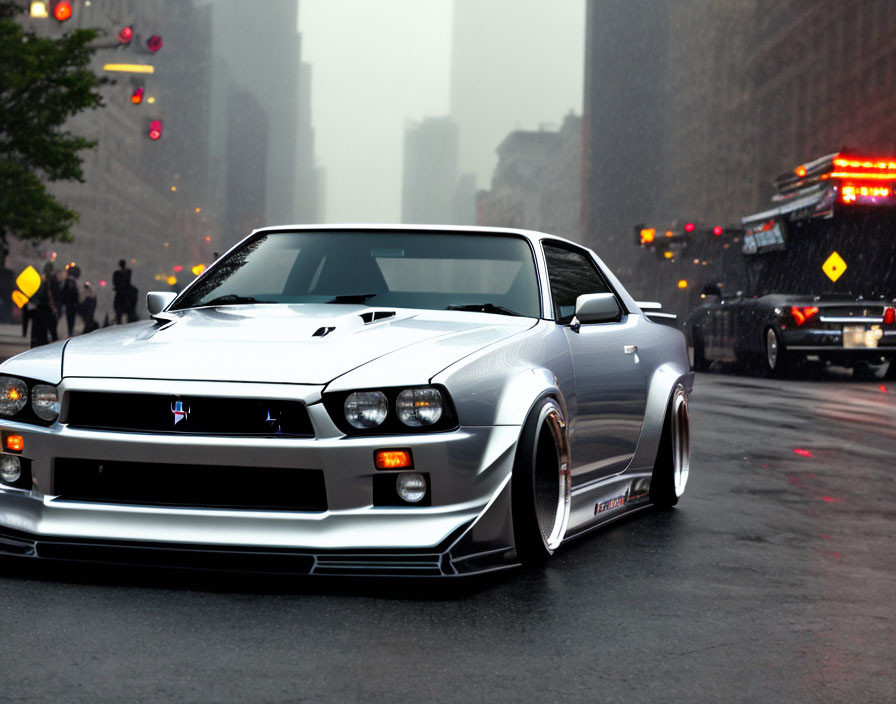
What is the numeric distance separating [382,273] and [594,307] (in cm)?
97

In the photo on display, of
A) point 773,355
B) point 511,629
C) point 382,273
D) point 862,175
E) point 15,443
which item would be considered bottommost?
point 511,629

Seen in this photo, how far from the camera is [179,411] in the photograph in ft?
15.4

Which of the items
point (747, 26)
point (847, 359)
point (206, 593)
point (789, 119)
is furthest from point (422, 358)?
point (747, 26)

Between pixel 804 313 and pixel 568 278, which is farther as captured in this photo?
pixel 804 313

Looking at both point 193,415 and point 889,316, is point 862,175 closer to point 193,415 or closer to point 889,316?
point 889,316

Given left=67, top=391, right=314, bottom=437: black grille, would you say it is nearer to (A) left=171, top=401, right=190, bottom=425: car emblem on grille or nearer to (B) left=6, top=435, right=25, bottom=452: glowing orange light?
(A) left=171, top=401, right=190, bottom=425: car emblem on grille

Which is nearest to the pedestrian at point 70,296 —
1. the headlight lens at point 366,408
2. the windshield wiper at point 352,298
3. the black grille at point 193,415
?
the windshield wiper at point 352,298

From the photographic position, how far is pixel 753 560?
5.96 metres

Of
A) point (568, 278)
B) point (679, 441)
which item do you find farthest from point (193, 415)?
point (679, 441)

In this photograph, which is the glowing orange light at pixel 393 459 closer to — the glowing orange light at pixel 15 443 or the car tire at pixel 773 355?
the glowing orange light at pixel 15 443

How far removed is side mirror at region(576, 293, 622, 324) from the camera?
602 cm

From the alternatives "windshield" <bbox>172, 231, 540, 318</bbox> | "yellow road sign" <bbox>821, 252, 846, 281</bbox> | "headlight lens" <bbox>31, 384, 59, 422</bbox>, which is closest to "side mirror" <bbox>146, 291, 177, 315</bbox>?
"windshield" <bbox>172, 231, 540, 318</bbox>

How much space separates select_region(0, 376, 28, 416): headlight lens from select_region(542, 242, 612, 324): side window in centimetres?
229

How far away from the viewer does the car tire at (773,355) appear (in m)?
21.5
